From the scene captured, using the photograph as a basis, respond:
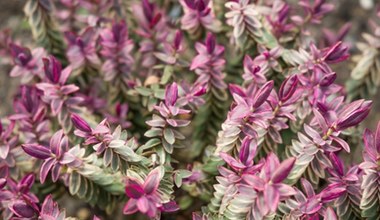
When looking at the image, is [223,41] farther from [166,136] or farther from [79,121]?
[79,121]

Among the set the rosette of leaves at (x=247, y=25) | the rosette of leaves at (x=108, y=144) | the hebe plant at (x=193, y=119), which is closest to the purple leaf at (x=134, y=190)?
the hebe plant at (x=193, y=119)

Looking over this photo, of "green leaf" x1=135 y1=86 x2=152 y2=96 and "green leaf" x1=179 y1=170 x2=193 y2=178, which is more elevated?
"green leaf" x1=135 y1=86 x2=152 y2=96

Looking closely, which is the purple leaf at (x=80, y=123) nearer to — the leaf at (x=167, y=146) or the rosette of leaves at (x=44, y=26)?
the leaf at (x=167, y=146)

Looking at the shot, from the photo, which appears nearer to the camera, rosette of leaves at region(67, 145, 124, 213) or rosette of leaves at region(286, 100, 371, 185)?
rosette of leaves at region(286, 100, 371, 185)

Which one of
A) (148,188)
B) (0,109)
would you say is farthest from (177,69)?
(0,109)

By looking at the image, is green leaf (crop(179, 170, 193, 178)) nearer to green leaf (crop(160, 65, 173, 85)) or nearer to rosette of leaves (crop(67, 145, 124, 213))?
rosette of leaves (crop(67, 145, 124, 213))

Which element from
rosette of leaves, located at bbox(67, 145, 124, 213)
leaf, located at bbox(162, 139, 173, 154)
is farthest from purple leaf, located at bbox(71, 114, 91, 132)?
leaf, located at bbox(162, 139, 173, 154)

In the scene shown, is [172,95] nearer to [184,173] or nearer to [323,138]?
[184,173]
